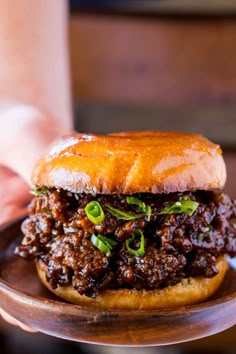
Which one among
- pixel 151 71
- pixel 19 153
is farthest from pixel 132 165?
pixel 151 71

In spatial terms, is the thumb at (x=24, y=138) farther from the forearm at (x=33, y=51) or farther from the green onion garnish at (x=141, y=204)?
the green onion garnish at (x=141, y=204)

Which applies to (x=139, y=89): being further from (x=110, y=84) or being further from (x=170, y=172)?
(x=170, y=172)

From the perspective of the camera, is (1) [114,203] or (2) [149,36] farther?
(2) [149,36]

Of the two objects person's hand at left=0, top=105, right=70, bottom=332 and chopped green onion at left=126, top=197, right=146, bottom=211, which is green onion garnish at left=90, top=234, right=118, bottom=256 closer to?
chopped green onion at left=126, top=197, right=146, bottom=211

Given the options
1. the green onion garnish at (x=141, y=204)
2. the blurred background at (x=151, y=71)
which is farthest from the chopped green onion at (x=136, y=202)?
the blurred background at (x=151, y=71)

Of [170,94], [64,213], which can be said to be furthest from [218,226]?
[170,94]

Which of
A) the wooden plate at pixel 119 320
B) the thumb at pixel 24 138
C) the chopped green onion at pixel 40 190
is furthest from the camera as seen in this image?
the thumb at pixel 24 138
